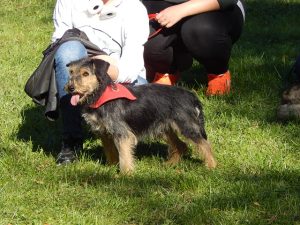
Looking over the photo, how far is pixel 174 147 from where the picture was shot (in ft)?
20.5

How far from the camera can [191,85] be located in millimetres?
8406

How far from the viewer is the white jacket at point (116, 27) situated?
20.1ft

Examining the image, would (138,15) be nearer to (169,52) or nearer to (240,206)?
(169,52)

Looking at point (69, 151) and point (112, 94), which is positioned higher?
point (112, 94)

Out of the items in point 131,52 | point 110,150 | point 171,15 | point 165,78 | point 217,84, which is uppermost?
point 131,52

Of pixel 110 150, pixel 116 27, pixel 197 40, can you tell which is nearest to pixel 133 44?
pixel 116 27

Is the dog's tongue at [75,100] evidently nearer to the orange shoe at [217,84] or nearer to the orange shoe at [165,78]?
the orange shoe at [165,78]

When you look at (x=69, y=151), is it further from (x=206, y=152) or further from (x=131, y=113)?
(x=206, y=152)

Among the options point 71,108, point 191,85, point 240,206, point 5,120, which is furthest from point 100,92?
point 191,85

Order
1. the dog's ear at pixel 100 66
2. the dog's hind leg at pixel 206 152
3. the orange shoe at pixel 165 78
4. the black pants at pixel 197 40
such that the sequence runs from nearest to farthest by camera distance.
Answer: the dog's ear at pixel 100 66 → the dog's hind leg at pixel 206 152 → the black pants at pixel 197 40 → the orange shoe at pixel 165 78

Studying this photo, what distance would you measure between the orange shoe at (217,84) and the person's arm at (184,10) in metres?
0.91

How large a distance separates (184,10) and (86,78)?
2.01 meters

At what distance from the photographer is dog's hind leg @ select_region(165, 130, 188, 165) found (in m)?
6.19

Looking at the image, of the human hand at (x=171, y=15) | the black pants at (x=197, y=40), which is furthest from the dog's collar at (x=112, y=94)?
the black pants at (x=197, y=40)
